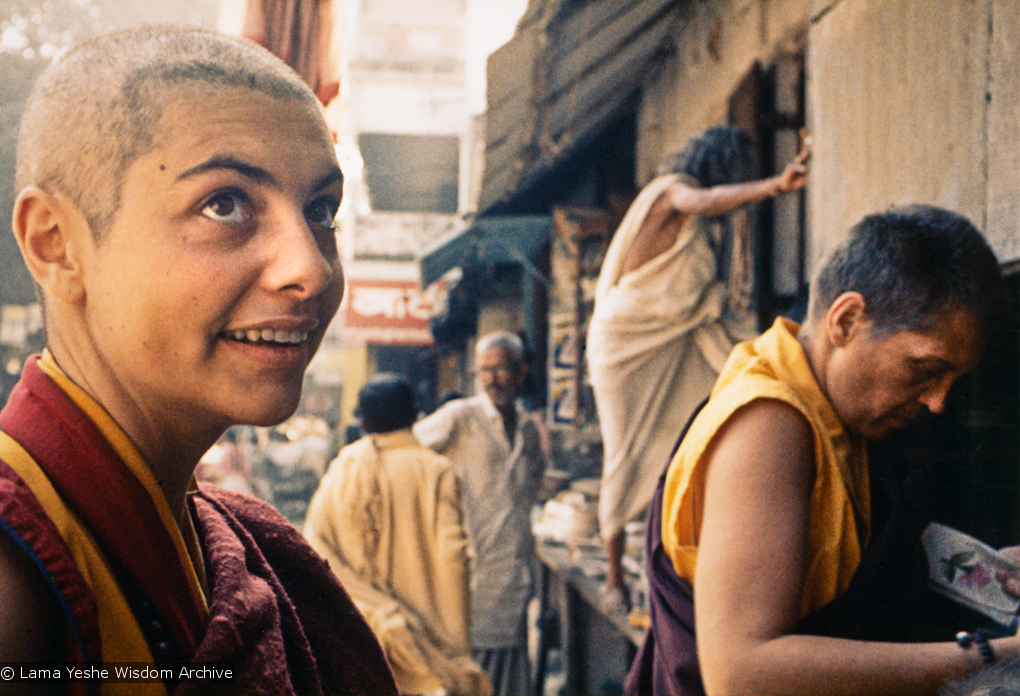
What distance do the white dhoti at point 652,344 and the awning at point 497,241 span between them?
1.34 metres

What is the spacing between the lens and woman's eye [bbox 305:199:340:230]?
674 mm

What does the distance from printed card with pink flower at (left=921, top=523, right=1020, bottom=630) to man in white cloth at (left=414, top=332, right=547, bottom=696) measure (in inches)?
101

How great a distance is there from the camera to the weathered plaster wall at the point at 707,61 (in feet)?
6.44

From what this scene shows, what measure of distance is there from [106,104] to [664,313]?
1854 millimetres

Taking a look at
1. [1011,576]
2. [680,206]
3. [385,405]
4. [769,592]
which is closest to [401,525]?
[385,405]

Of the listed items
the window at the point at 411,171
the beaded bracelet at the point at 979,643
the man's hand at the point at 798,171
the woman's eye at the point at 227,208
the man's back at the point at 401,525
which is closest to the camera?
the woman's eye at the point at 227,208

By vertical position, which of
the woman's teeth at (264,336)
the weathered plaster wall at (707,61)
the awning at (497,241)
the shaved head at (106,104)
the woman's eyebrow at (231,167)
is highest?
the weathered plaster wall at (707,61)

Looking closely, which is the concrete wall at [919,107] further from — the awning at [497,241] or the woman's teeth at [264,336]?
the awning at [497,241]

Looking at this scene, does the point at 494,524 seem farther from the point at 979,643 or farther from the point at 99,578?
the point at 99,578

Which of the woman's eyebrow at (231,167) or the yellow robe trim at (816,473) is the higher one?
the woman's eyebrow at (231,167)

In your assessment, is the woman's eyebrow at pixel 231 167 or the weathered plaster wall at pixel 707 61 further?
the weathered plaster wall at pixel 707 61

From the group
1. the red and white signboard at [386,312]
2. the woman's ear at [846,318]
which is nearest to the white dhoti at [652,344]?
the woman's ear at [846,318]

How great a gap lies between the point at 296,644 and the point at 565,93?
1624mm

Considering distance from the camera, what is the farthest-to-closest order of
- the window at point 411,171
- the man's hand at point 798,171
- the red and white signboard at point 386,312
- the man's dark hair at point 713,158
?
the red and white signboard at point 386,312
the man's dark hair at point 713,158
the man's hand at point 798,171
the window at point 411,171
